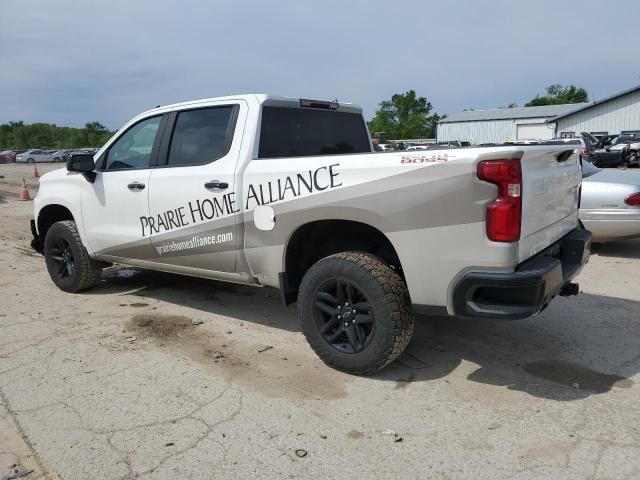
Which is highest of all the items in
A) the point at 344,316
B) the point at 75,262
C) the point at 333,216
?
the point at 333,216

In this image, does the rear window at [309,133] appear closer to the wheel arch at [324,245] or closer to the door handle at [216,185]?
the door handle at [216,185]

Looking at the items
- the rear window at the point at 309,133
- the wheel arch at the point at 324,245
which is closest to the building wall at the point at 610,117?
the rear window at the point at 309,133

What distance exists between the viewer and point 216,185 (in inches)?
162

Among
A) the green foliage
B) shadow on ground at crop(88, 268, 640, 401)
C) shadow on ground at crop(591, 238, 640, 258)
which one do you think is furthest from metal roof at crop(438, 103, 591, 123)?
the green foliage

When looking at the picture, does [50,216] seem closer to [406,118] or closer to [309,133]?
[309,133]

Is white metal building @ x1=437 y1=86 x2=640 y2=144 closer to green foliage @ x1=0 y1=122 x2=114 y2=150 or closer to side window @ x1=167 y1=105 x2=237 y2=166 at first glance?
side window @ x1=167 y1=105 x2=237 y2=166

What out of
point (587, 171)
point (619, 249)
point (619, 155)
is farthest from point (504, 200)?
point (619, 155)

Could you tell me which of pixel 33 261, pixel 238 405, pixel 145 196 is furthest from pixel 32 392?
pixel 33 261

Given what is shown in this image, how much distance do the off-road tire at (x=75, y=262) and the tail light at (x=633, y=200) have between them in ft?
20.9

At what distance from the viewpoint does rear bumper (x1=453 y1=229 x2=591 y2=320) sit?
2.93m

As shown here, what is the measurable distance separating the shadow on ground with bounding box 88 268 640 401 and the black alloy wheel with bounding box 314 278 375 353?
32 centimetres

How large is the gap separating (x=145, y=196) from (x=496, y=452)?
3.47 m

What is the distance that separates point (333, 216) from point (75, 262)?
11.2 feet

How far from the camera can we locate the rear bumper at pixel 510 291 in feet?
9.61
